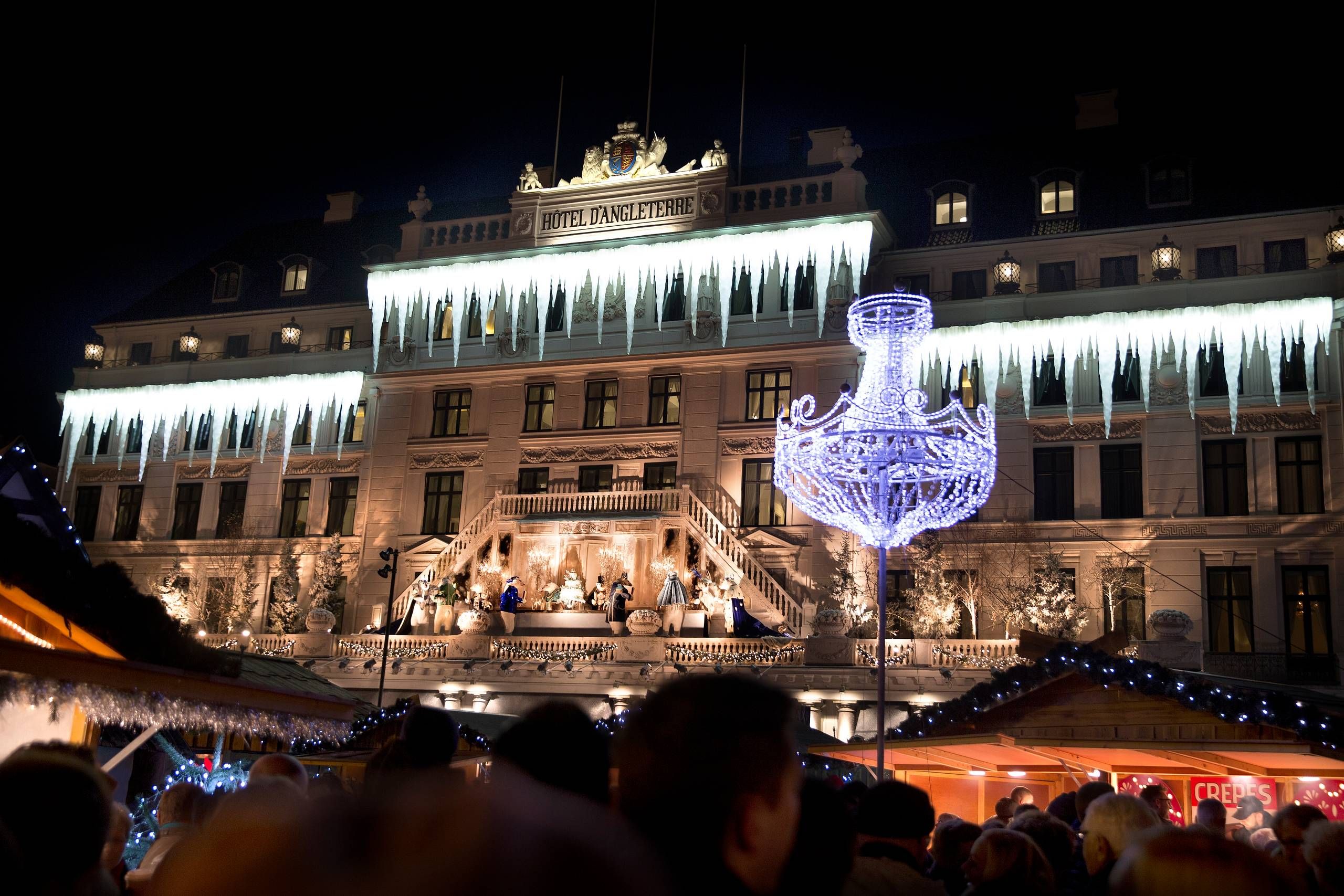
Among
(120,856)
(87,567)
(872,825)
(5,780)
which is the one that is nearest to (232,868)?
(5,780)

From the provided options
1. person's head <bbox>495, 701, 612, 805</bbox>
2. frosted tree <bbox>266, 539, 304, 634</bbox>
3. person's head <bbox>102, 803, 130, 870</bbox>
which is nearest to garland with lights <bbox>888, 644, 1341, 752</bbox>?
person's head <bbox>102, 803, 130, 870</bbox>

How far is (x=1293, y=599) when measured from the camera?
31.7 m

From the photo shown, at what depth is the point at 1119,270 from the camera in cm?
3628

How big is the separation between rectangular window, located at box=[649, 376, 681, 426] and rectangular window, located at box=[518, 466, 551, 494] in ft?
12.8

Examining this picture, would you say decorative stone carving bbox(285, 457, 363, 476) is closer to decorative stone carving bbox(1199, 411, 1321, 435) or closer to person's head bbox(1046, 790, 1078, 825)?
decorative stone carving bbox(1199, 411, 1321, 435)

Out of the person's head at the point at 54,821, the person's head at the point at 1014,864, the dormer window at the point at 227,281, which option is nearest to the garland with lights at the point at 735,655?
the person's head at the point at 1014,864

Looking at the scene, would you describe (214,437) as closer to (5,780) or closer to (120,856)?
(120,856)

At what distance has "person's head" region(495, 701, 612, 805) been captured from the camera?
2824 millimetres

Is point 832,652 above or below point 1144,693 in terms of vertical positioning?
below

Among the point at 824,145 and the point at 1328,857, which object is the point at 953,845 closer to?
the point at 1328,857

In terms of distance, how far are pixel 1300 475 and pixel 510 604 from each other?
861 inches

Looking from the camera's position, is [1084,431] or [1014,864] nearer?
[1014,864]

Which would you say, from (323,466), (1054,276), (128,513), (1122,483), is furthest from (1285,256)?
(128,513)

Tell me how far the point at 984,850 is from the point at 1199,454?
31.4 meters
